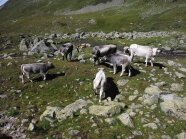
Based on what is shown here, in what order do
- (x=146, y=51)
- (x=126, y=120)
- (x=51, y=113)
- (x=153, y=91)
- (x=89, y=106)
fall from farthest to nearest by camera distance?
(x=146, y=51) < (x=153, y=91) < (x=89, y=106) < (x=51, y=113) < (x=126, y=120)

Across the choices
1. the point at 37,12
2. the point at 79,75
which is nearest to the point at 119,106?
the point at 79,75

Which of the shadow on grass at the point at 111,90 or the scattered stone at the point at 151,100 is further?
the shadow on grass at the point at 111,90

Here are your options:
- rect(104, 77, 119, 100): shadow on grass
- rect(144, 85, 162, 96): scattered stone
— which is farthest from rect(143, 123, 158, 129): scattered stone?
rect(104, 77, 119, 100): shadow on grass

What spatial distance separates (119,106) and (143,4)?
4537 inches

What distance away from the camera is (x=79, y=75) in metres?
15.0

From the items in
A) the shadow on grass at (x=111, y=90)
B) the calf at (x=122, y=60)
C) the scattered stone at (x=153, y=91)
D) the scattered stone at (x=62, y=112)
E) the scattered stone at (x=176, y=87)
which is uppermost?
the calf at (x=122, y=60)

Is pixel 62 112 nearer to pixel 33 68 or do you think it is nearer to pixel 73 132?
pixel 73 132

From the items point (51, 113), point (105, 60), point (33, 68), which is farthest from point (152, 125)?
point (33, 68)

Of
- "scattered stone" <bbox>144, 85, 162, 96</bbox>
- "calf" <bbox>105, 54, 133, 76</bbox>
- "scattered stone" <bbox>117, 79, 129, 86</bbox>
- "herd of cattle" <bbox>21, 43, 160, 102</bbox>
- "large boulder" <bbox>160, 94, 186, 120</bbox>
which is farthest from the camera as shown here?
"calf" <bbox>105, 54, 133, 76</bbox>

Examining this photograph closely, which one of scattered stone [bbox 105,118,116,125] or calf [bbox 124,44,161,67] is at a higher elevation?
calf [bbox 124,44,161,67]

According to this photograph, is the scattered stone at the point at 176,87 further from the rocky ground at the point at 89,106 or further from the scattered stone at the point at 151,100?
the scattered stone at the point at 151,100

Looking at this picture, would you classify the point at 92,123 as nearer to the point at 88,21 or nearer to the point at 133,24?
the point at 133,24

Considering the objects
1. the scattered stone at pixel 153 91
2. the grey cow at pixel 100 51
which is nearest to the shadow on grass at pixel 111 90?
the scattered stone at pixel 153 91

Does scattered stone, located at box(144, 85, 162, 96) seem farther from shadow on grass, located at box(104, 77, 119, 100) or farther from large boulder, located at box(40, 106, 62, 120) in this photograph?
large boulder, located at box(40, 106, 62, 120)
